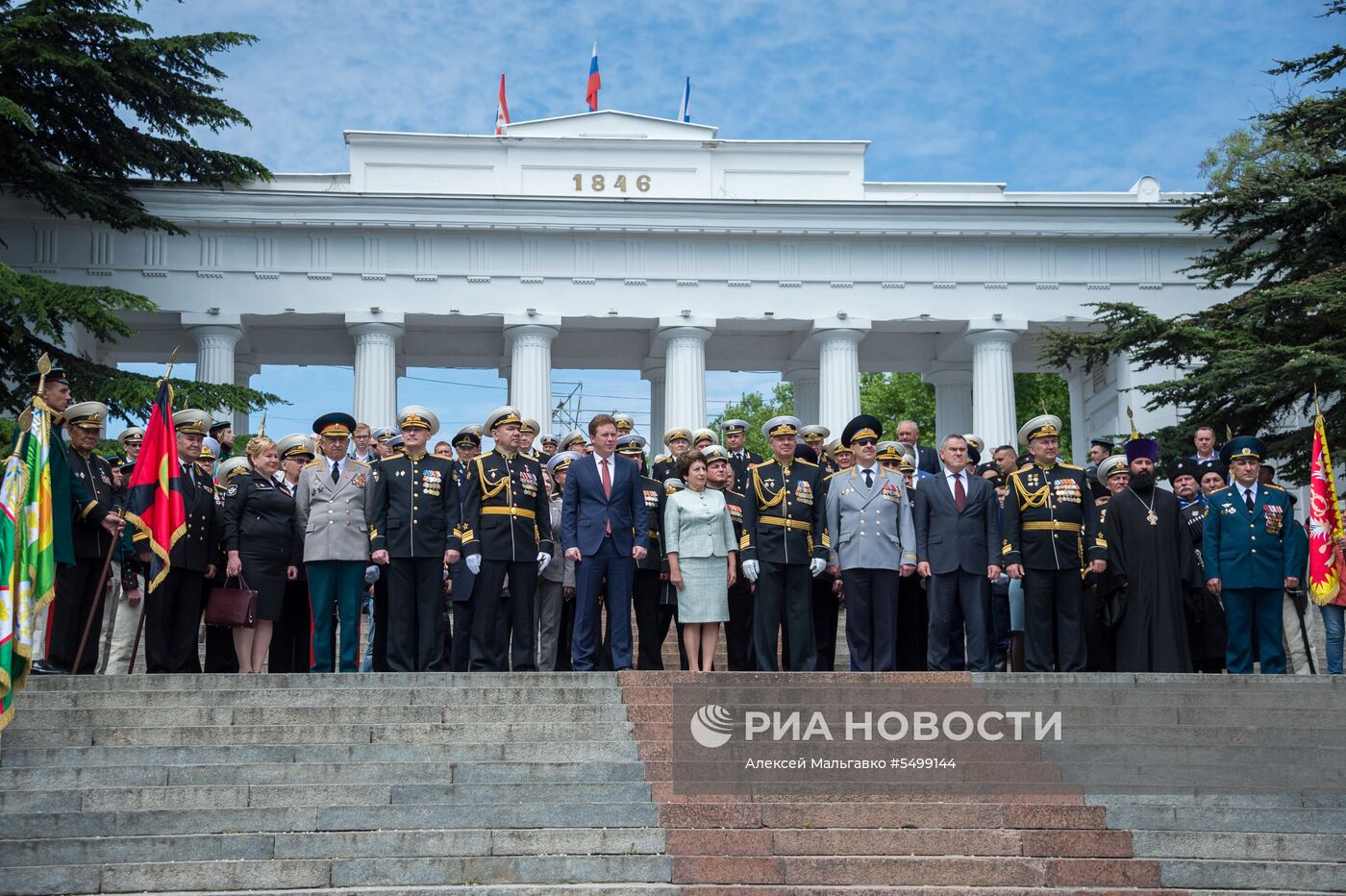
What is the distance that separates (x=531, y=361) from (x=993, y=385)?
10942 millimetres

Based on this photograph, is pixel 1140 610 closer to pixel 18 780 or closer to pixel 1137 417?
pixel 18 780

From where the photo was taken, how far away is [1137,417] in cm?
3497

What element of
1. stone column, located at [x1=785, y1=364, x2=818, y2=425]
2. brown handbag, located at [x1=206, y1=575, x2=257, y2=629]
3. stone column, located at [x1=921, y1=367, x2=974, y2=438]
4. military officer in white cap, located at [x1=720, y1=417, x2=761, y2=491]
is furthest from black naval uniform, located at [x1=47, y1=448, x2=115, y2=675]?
stone column, located at [x1=921, y1=367, x2=974, y2=438]

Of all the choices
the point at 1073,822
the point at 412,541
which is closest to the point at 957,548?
the point at 1073,822

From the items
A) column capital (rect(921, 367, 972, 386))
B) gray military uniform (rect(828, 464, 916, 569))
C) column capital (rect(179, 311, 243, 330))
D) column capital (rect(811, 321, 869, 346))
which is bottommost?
gray military uniform (rect(828, 464, 916, 569))

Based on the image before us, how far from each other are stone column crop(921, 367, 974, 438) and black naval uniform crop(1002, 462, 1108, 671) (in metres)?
25.7

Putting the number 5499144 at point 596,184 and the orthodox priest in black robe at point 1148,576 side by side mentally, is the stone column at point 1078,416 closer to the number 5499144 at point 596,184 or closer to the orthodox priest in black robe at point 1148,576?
the number 5499144 at point 596,184

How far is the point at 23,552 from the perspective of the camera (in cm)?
984

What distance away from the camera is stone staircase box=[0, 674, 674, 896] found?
28.7ft

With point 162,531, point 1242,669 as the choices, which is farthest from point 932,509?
point 162,531

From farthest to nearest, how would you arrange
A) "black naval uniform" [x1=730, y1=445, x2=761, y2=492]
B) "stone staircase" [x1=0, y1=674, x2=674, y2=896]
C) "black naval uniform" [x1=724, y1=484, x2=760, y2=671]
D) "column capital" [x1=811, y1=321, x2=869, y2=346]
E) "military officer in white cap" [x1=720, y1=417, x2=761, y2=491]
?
"column capital" [x1=811, y1=321, x2=869, y2=346] → "military officer in white cap" [x1=720, y1=417, x2=761, y2=491] → "black naval uniform" [x1=730, y1=445, x2=761, y2=492] → "black naval uniform" [x1=724, y1=484, x2=760, y2=671] → "stone staircase" [x1=0, y1=674, x2=674, y2=896]

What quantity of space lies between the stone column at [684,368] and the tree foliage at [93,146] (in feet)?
32.7

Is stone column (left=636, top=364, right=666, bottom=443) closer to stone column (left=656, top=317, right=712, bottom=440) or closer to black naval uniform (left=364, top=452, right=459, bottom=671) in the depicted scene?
stone column (left=656, top=317, right=712, bottom=440)

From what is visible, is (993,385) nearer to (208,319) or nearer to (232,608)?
(208,319)
